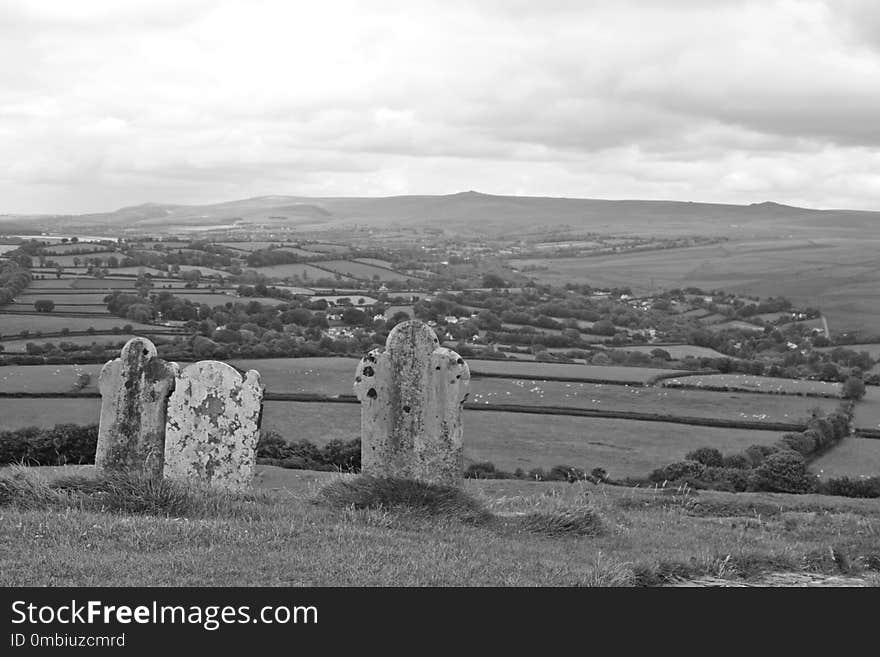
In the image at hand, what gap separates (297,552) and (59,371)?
186 ft

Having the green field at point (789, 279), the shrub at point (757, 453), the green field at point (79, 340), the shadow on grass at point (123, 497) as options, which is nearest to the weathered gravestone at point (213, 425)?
the shadow on grass at point (123, 497)

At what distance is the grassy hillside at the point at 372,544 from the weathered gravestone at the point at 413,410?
1154 millimetres

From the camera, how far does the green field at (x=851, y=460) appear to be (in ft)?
150

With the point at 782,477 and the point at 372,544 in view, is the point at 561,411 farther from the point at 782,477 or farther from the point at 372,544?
the point at 372,544

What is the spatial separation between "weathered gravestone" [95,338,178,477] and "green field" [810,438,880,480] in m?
34.3

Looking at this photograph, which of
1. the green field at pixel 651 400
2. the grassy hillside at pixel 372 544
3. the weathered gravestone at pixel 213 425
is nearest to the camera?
the grassy hillside at pixel 372 544

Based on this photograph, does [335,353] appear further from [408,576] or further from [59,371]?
[408,576]

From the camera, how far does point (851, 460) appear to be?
160ft


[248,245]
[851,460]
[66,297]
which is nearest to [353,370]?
[851,460]

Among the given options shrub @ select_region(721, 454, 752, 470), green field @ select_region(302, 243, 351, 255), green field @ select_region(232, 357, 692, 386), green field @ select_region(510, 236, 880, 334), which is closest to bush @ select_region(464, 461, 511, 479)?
shrub @ select_region(721, 454, 752, 470)

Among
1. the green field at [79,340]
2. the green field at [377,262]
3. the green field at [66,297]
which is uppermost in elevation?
the green field at [377,262]

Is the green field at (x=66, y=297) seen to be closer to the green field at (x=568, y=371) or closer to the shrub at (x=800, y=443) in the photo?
the green field at (x=568, y=371)

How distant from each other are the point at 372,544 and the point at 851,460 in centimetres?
4296

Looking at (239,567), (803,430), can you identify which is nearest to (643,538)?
(239,567)
